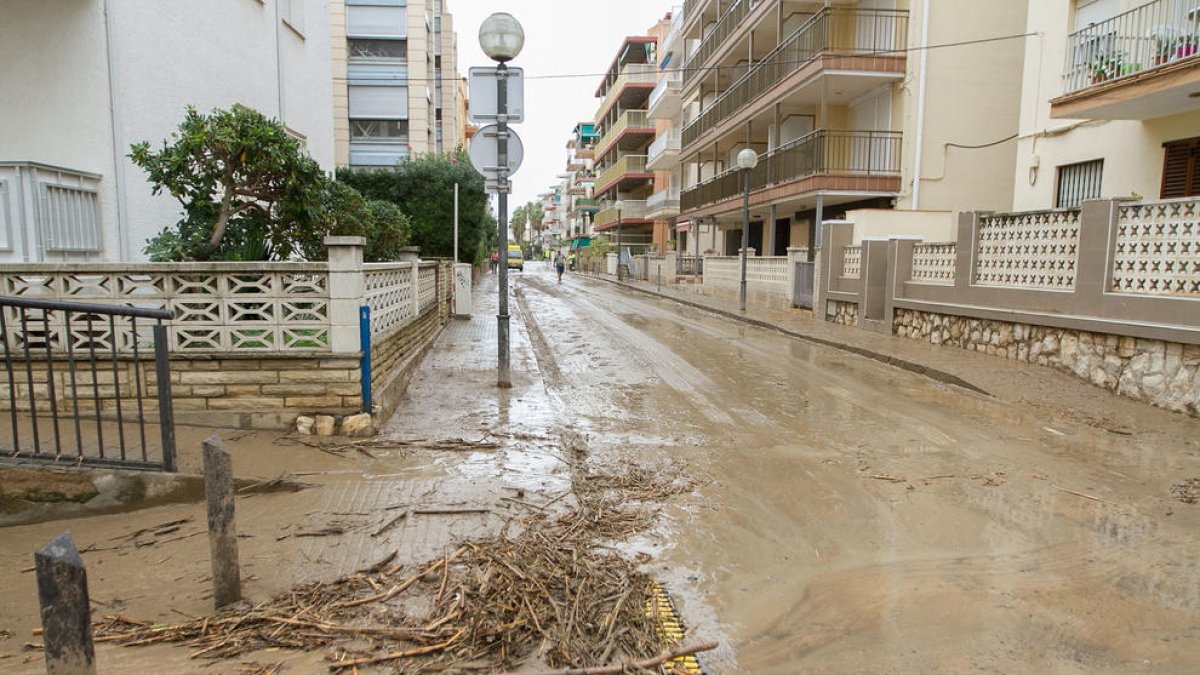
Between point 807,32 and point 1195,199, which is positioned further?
point 807,32

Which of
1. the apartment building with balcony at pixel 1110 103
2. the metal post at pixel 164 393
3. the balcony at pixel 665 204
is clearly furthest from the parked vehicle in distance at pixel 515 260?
the metal post at pixel 164 393

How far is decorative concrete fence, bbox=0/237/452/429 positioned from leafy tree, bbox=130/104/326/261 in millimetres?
1629

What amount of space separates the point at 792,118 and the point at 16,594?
85.6 feet

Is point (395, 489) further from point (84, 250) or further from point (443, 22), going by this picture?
point (443, 22)

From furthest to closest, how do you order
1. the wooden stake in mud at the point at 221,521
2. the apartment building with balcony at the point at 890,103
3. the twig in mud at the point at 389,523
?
the apartment building with balcony at the point at 890,103
the twig in mud at the point at 389,523
the wooden stake in mud at the point at 221,521

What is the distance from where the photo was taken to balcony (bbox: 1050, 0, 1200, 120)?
10828mm

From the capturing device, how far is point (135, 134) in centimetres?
858

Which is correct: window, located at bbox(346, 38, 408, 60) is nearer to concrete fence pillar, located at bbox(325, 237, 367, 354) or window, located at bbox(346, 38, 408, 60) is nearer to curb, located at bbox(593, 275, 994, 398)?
curb, located at bbox(593, 275, 994, 398)

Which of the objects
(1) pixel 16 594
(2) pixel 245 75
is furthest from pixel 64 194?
(1) pixel 16 594

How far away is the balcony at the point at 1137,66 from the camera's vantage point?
10.8m

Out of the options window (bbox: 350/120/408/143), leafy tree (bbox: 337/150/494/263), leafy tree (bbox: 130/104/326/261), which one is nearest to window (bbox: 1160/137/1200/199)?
leafy tree (bbox: 130/104/326/261)

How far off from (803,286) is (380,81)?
26.4 metres

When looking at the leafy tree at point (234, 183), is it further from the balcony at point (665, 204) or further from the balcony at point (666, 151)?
the balcony at point (666, 151)

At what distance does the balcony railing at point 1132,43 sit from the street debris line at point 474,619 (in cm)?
1234
